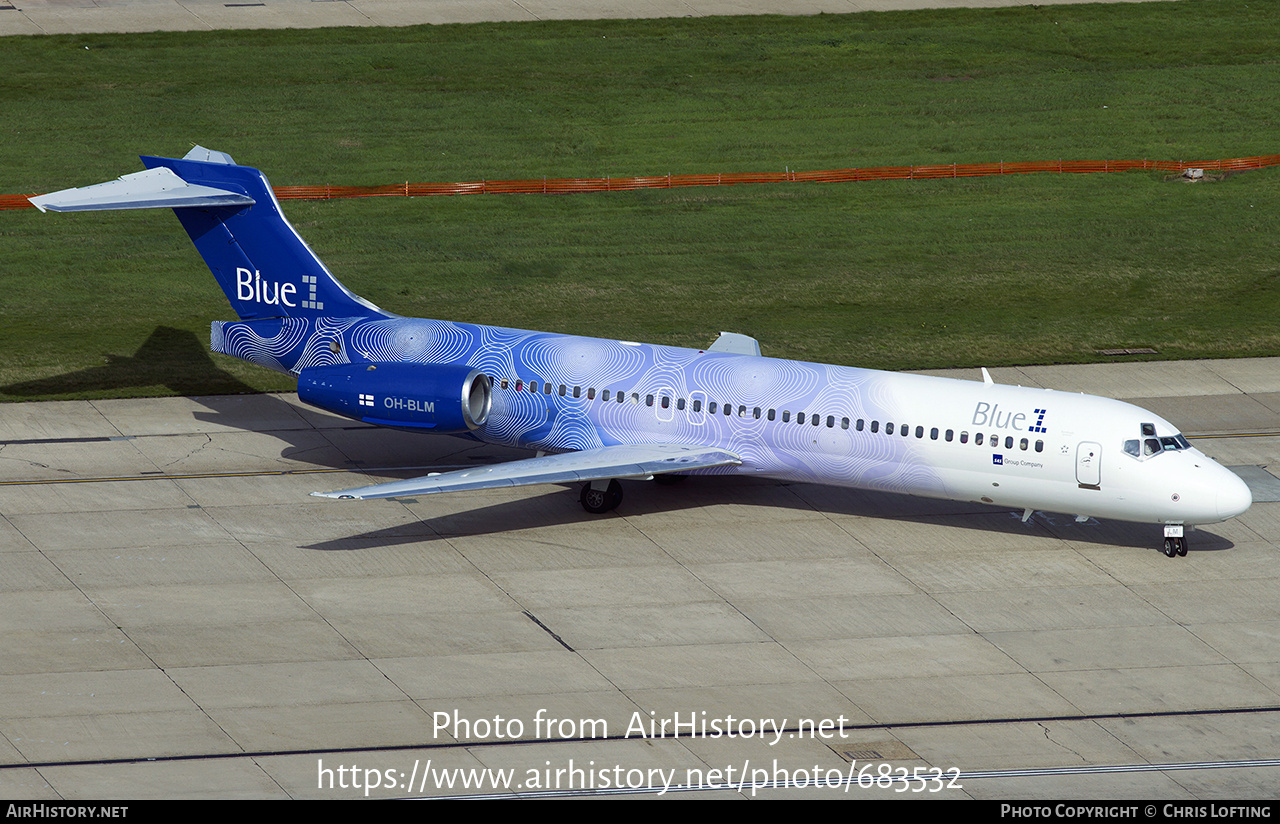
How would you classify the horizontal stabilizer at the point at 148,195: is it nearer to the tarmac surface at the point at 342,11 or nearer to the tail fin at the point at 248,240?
the tail fin at the point at 248,240

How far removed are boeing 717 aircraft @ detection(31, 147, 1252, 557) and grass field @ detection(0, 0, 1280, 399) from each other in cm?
616

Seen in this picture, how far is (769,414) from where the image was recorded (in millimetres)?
31266

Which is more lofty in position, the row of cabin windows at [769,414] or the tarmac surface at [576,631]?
the row of cabin windows at [769,414]

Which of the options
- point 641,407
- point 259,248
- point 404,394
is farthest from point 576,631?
point 259,248

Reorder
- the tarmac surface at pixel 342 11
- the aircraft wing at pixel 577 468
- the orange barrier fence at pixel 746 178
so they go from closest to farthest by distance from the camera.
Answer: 1. the aircraft wing at pixel 577 468
2. the orange barrier fence at pixel 746 178
3. the tarmac surface at pixel 342 11

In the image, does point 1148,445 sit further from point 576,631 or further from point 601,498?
point 576,631

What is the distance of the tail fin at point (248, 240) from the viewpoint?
33.5 metres

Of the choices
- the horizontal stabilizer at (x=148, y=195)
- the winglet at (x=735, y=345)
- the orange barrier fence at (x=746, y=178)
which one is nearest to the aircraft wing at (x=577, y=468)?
the winglet at (x=735, y=345)

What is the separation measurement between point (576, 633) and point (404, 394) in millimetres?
7214

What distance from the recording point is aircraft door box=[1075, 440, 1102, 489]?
29281 mm

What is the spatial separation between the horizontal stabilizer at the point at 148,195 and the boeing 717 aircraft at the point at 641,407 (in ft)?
0.15

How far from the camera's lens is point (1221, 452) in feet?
117
